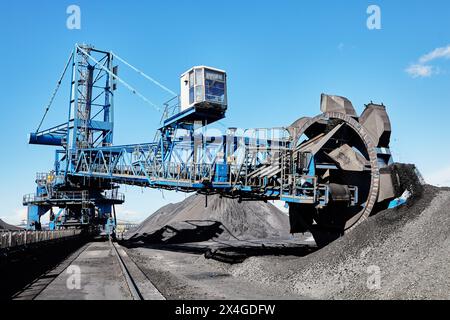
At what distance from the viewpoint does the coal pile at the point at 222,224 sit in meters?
41.2

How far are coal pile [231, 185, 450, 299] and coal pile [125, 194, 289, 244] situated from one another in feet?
92.3

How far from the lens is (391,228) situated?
11.5m

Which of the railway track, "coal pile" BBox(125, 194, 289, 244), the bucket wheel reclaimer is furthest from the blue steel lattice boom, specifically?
"coal pile" BBox(125, 194, 289, 244)

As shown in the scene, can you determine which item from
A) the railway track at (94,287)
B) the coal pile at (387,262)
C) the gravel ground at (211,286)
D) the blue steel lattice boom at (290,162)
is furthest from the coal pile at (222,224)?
the coal pile at (387,262)

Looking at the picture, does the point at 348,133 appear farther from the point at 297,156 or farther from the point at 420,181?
the point at 420,181

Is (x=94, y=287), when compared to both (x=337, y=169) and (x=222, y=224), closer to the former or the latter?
(x=337, y=169)

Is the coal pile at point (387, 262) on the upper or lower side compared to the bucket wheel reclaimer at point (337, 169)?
lower

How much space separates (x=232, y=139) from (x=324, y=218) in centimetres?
562

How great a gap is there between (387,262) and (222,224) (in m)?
34.7

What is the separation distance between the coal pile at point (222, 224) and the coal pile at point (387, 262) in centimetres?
2812

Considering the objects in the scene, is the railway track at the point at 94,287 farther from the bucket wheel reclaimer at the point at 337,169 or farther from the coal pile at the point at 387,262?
the bucket wheel reclaimer at the point at 337,169

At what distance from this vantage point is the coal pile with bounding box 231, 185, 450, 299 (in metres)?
8.72
